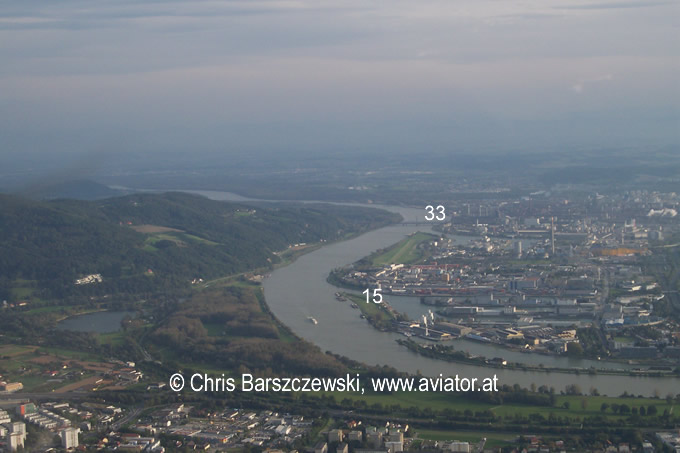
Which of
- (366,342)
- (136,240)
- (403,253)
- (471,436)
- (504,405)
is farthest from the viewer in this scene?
(403,253)

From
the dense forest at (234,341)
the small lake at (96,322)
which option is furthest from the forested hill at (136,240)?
the dense forest at (234,341)

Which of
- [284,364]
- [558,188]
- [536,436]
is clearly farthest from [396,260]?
[558,188]

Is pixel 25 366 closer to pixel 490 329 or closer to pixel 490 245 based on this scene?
pixel 490 329

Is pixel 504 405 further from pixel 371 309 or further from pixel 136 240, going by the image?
pixel 136 240

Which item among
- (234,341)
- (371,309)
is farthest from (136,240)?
(234,341)

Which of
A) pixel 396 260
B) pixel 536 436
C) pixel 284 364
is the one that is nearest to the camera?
pixel 536 436

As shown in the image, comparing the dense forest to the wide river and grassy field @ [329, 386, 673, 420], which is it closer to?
the wide river
